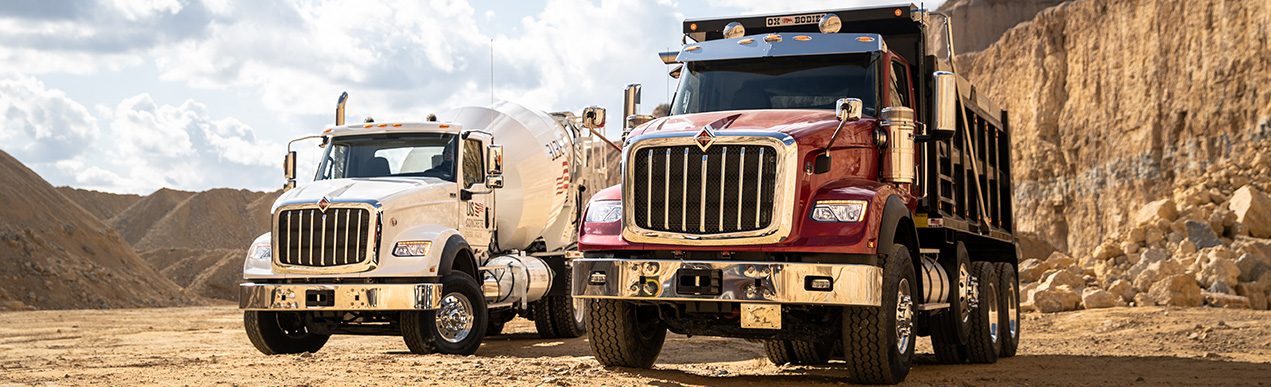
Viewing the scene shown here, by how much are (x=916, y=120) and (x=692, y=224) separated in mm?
3088

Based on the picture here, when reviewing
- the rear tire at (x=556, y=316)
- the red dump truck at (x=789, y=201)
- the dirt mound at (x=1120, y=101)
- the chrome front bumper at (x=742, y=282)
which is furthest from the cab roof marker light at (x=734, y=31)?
the dirt mound at (x=1120, y=101)

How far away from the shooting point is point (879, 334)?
8367 millimetres

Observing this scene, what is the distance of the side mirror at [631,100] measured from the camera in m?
10.6

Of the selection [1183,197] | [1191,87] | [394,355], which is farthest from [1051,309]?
[1191,87]

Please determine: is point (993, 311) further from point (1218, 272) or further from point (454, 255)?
point (1218, 272)

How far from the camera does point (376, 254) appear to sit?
1239 centimetres

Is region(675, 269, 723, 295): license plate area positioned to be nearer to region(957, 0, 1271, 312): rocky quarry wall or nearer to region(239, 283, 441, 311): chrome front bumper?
region(239, 283, 441, 311): chrome front bumper

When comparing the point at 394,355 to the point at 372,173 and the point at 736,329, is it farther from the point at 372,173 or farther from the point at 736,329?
the point at 736,329

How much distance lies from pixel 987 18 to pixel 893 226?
174ft

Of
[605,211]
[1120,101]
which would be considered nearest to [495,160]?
[605,211]

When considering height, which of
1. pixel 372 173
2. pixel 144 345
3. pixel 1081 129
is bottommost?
pixel 144 345

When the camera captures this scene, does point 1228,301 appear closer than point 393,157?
No

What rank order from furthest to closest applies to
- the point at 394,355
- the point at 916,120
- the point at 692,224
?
1. the point at 394,355
2. the point at 916,120
3. the point at 692,224

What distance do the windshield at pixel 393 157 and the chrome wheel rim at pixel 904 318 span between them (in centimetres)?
637
